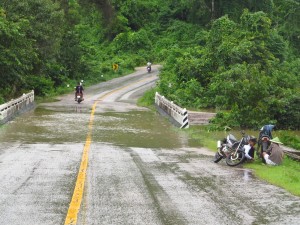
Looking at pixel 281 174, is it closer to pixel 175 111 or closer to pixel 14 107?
pixel 175 111

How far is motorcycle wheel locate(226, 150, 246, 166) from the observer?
14766 mm

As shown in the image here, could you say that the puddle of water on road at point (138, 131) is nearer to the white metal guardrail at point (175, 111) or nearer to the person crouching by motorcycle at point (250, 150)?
the white metal guardrail at point (175, 111)

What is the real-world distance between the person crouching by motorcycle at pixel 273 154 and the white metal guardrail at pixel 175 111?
1030cm

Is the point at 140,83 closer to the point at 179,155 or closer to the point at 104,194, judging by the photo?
the point at 179,155

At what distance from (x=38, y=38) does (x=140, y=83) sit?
19144 millimetres

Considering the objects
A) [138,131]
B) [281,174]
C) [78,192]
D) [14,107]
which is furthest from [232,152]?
[14,107]

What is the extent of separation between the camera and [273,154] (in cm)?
1506

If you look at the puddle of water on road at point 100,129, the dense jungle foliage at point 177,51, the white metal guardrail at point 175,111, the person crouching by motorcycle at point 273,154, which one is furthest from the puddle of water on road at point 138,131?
the person crouching by motorcycle at point 273,154

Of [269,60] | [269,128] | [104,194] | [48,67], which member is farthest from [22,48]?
[104,194]

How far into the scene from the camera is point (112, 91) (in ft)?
171

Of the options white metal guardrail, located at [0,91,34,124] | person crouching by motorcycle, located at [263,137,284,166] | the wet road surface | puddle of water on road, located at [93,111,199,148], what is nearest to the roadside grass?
person crouching by motorcycle, located at [263,137,284,166]

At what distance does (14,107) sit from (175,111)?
32.1ft

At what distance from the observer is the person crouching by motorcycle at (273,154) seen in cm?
1490

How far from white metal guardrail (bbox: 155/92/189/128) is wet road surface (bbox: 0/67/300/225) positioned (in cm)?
255
